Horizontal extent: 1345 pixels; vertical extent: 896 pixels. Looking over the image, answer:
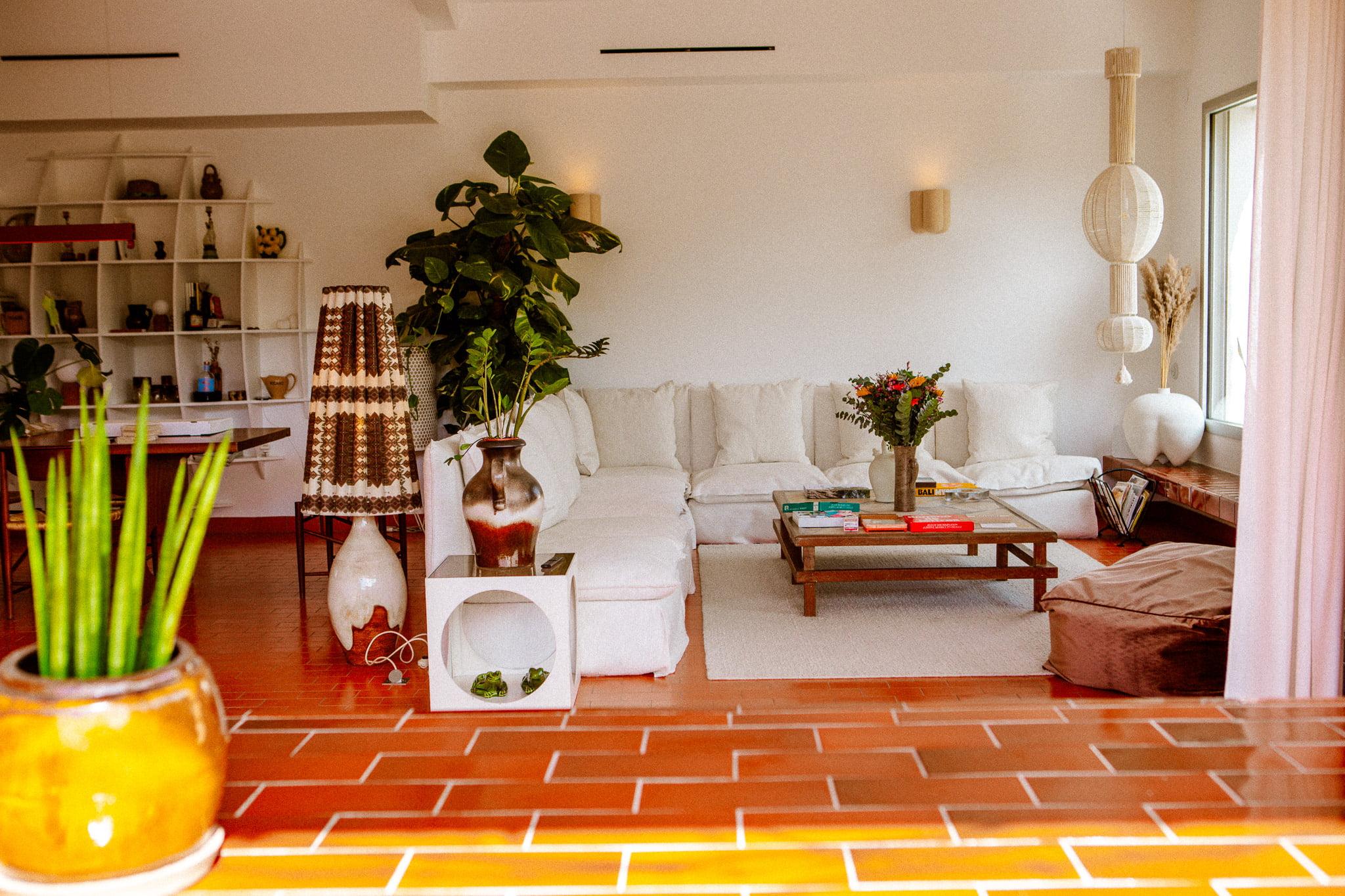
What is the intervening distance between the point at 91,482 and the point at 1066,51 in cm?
661

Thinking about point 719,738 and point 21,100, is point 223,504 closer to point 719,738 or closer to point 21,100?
point 21,100

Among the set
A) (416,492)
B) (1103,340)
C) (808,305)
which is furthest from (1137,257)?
(416,492)

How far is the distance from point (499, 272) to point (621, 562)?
2.72 m

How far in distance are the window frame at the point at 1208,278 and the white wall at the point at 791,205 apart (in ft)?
1.23

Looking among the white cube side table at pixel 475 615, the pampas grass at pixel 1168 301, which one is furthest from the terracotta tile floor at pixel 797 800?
the pampas grass at pixel 1168 301

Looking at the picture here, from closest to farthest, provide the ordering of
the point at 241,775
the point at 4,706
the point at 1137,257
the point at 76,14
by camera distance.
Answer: the point at 4,706
the point at 241,775
the point at 1137,257
the point at 76,14

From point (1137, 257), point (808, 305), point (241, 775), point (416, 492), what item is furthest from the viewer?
point (808, 305)

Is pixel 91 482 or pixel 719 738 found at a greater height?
pixel 91 482

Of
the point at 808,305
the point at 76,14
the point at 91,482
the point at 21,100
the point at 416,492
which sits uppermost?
the point at 76,14

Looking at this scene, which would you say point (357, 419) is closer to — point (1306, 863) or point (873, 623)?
point (873, 623)

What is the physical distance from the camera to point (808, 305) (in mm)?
6832

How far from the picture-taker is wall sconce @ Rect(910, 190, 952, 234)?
6570 mm

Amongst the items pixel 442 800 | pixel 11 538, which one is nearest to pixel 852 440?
pixel 11 538

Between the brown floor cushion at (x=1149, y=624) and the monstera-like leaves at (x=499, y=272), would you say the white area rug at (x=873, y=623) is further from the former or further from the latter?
the monstera-like leaves at (x=499, y=272)
